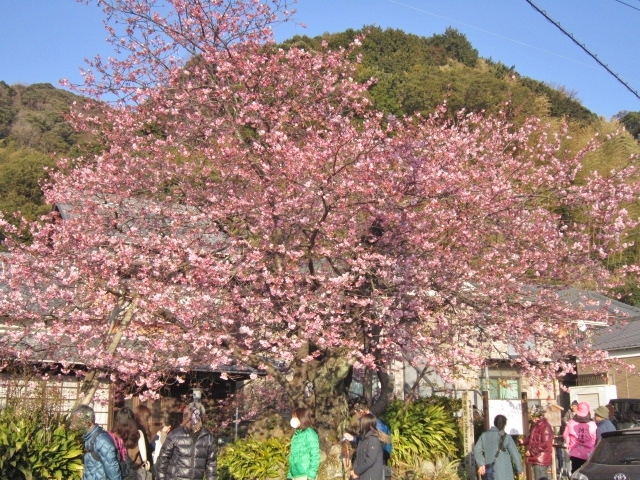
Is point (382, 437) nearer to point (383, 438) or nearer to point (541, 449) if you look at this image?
point (383, 438)

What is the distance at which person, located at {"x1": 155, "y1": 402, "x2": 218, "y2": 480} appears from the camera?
6.94 meters

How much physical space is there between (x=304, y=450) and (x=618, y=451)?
3134 millimetres

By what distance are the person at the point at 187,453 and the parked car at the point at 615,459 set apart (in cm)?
362

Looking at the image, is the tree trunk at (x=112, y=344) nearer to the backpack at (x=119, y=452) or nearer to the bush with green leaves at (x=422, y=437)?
the backpack at (x=119, y=452)

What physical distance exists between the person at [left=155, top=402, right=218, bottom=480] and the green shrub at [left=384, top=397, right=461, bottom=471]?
540 centimetres

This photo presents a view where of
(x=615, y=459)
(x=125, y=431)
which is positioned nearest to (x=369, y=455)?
(x=615, y=459)

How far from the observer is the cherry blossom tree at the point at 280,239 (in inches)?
404

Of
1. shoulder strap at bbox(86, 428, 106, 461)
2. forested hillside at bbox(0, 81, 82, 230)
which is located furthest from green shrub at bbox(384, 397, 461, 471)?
forested hillside at bbox(0, 81, 82, 230)

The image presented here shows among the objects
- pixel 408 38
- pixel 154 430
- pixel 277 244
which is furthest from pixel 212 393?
pixel 408 38

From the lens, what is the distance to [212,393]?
16.9m

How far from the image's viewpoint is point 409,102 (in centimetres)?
4025

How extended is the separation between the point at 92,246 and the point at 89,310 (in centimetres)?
100

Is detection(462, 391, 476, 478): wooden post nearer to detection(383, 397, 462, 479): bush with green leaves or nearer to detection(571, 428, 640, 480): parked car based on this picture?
detection(383, 397, 462, 479): bush with green leaves

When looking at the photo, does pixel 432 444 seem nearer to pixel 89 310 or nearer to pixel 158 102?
pixel 89 310
